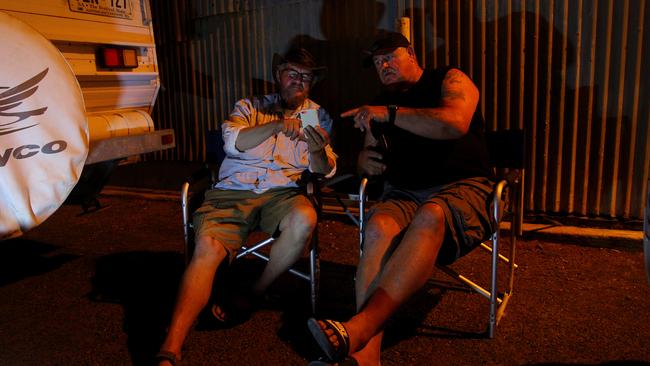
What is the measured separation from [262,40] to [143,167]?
2579mm

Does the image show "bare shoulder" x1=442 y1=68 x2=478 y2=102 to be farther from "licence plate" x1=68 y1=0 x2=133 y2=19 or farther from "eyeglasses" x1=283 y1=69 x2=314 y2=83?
"licence plate" x1=68 y1=0 x2=133 y2=19

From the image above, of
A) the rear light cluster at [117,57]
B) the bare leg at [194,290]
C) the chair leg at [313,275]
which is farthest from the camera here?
the rear light cluster at [117,57]

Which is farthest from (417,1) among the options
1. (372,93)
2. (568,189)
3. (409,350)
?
(409,350)

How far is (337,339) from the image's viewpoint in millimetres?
2189

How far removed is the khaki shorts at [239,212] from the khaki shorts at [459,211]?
57cm

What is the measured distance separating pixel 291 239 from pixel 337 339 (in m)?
0.89

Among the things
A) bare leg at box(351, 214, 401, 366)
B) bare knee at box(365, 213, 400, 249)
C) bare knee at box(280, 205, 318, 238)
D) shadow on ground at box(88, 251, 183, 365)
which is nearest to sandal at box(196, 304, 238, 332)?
shadow on ground at box(88, 251, 183, 365)

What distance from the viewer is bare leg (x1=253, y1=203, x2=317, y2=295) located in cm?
297

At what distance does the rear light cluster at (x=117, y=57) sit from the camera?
3.77m

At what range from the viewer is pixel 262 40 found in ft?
18.6

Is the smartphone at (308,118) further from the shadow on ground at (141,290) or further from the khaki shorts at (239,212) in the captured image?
the shadow on ground at (141,290)

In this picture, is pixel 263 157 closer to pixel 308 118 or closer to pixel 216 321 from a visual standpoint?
pixel 308 118

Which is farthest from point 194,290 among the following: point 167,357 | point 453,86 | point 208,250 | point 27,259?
point 27,259

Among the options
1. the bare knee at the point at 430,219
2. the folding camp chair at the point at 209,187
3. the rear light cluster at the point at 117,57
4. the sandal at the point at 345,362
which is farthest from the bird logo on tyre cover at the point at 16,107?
the bare knee at the point at 430,219
